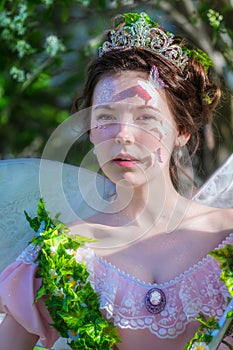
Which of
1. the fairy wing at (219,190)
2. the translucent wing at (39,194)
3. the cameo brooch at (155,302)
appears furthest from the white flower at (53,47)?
the cameo brooch at (155,302)

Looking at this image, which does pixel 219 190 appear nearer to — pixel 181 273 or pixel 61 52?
pixel 181 273

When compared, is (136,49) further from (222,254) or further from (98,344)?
(98,344)

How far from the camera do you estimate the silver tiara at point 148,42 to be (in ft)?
5.91

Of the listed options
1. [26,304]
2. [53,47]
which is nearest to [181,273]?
[26,304]

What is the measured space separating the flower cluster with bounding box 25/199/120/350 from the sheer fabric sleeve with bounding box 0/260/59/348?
27mm

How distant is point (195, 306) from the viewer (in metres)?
1.66

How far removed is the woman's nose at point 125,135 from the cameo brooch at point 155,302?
0.33 meters

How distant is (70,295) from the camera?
167 cm

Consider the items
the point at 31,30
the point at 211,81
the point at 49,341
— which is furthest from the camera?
the point at 31,30

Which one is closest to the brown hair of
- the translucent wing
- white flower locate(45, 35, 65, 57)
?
the translucent wing

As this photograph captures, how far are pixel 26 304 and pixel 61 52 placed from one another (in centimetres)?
203

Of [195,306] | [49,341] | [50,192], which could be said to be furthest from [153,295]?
[50,192]

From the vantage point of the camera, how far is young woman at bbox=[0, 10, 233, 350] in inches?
65.6

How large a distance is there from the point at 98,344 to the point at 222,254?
32 cm
